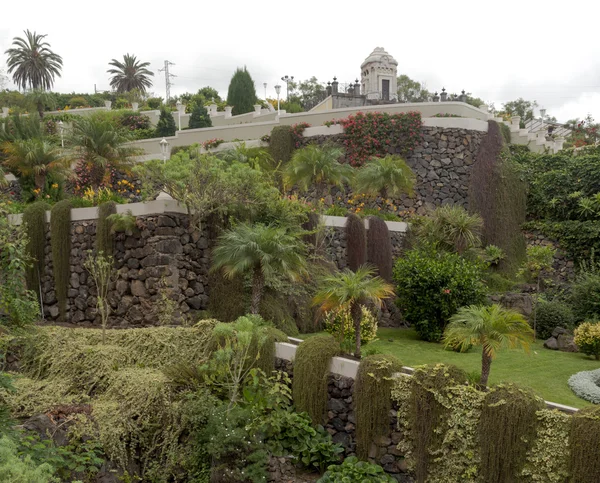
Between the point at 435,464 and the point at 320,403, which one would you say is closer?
the point at 435,464

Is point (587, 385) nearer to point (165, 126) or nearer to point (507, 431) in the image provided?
point (507, 431)

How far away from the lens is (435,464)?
8391 mm

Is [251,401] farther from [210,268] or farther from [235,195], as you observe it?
[235,195]

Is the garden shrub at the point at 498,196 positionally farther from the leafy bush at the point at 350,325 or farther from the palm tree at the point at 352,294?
the palm tree at the point at 352,294

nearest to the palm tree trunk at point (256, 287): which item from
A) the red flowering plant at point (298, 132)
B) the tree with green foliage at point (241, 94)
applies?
the red flowering plant at point (298, 132)

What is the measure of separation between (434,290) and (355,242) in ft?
11.0

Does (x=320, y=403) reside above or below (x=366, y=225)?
below

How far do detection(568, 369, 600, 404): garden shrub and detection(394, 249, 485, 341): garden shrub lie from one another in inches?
148

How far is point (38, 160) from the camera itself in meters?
19.1

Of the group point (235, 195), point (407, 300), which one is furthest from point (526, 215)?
point (235, 195)

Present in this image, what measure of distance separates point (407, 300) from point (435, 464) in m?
6.46

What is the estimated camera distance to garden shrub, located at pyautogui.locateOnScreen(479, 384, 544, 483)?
300 inches

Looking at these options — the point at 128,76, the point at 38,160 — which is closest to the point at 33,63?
the point at 128,76

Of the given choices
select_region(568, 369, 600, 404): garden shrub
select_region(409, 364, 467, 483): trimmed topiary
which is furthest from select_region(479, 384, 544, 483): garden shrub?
select_region(568, 369, 600, 404): garden shrub
